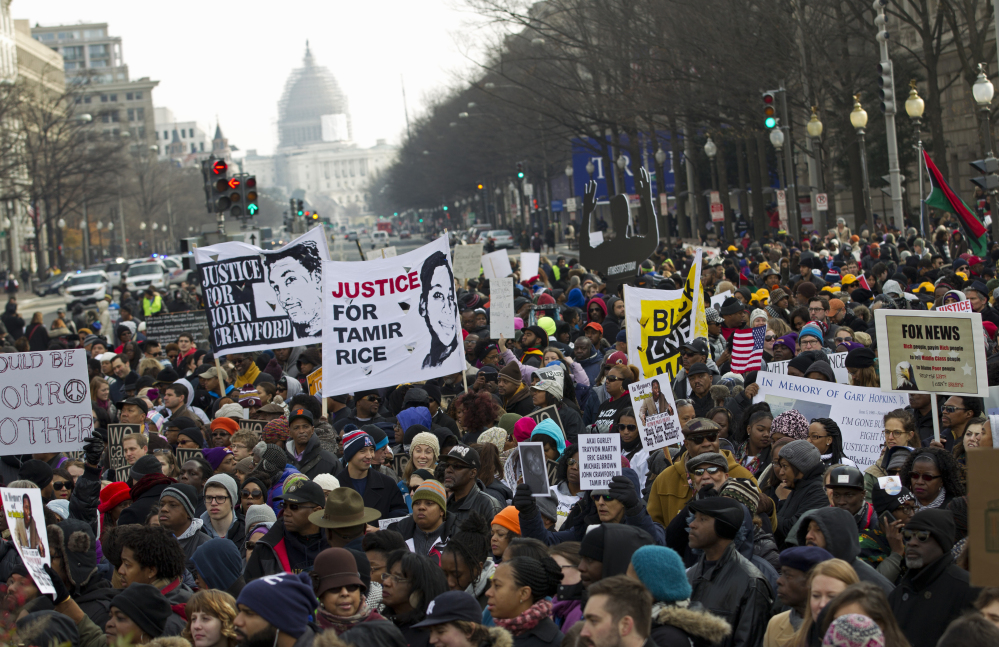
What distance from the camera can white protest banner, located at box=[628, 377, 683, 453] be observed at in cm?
805

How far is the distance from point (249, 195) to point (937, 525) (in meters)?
17.1

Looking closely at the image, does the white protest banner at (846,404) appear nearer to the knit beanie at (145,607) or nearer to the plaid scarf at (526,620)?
the plaid scarf at (526,620)

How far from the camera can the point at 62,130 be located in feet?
210

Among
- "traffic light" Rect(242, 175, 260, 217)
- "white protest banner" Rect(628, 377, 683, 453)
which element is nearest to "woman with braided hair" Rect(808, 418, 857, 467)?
"white protest banner" Rect(628, 377, 683, 453)

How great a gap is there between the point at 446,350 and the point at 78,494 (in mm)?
4007

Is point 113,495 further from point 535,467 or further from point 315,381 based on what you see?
point 315,381

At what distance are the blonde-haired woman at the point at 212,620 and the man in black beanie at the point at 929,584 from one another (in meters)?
2.89

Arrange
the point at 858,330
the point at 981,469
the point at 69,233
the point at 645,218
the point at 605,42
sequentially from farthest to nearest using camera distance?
the point at 69,233
the point at 605,42
the point at 645,218
the point at 858,330
the point at 981,469

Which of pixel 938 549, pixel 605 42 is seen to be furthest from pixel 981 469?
pixel 605 42

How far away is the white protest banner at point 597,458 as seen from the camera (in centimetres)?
682

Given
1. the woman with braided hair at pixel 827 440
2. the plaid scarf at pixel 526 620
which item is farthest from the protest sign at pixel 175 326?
the plaid scarf at pixel 526 620

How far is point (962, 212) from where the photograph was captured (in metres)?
18.3

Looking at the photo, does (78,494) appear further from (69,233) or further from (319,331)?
(69,233)

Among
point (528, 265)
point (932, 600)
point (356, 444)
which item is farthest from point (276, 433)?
point (528, 265)
